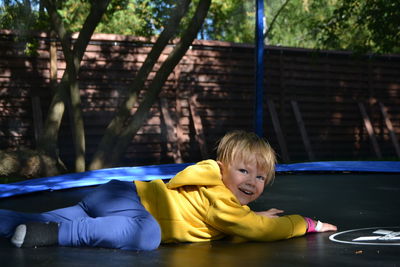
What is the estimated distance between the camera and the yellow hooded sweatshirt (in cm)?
165

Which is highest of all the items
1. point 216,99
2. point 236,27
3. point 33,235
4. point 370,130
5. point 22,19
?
point 236,27

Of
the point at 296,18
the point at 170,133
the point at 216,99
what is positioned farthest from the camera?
the point at 296,18

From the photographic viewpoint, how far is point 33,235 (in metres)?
1.54

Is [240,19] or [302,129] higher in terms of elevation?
[240,19]

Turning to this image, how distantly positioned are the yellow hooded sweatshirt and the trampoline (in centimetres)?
3

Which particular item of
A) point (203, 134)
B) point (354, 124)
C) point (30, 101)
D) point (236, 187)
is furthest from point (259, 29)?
point (236, 187)

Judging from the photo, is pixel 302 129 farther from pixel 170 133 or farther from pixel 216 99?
pixel 170 133

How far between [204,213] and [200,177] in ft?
0.35

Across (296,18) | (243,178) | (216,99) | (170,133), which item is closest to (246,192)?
(243,178)

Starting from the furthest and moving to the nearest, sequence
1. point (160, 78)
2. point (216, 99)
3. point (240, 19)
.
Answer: point (240, 19)
point (216, 99)
point (160, 78)

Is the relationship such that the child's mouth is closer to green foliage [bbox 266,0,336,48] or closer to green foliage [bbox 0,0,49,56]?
green foliage [bbox 0,0,49,56]

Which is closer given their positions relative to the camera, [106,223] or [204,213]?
[106,223]

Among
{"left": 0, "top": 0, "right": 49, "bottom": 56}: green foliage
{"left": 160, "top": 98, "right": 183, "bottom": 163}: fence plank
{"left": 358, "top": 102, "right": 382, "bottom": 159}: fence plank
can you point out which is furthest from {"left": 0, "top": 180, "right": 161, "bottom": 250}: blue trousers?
{"left": 358, "top": 102, "right": 382, "bottom": 159}: fence plank

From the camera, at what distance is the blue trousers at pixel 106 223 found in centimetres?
157
